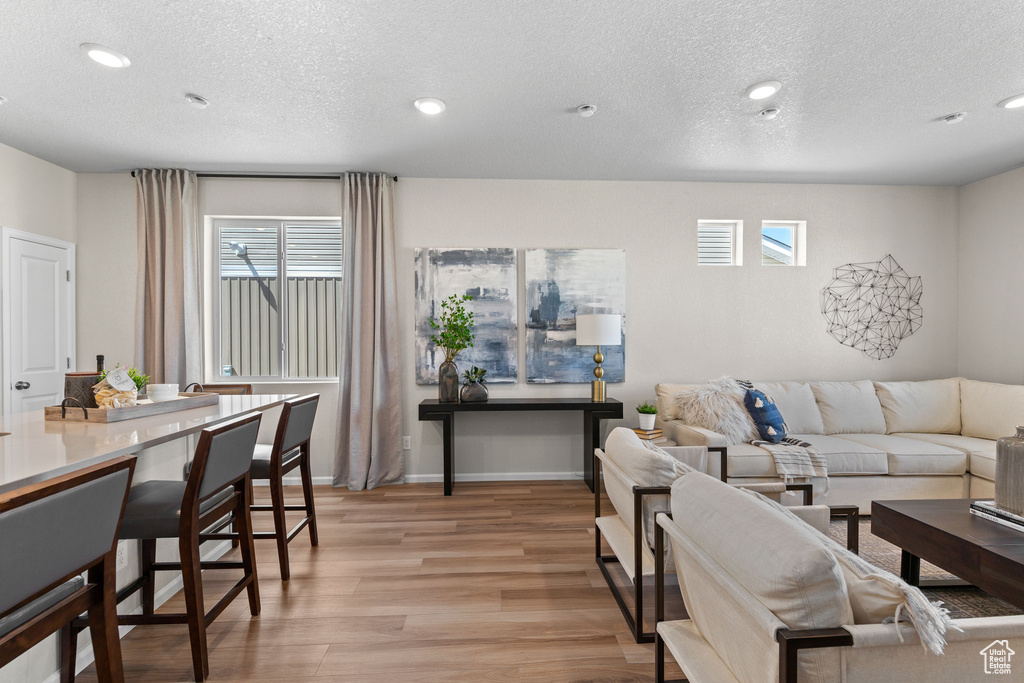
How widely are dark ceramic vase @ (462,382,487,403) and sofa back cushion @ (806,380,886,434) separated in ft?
8.75

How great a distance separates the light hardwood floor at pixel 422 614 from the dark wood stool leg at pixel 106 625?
2.20ft

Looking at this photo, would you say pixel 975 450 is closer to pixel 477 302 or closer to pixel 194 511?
pixel 477 302

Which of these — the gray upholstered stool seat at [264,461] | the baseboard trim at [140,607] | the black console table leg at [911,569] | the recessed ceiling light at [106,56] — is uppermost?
the recessed ceiling light at [106,56]

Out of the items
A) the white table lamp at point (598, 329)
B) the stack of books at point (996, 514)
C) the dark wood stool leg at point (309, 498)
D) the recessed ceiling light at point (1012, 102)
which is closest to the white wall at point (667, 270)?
the white table lamp at point (598, 329)

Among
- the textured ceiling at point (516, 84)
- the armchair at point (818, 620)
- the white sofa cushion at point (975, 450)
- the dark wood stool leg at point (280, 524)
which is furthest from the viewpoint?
the white sofa cushion at point (975, 450)

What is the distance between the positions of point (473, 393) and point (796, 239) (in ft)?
10.5

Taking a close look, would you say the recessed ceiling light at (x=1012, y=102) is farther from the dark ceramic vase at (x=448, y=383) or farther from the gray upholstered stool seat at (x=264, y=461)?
the gray upholstered stool seat at (x=264, y=461)

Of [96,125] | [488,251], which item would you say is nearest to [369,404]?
[488,251]

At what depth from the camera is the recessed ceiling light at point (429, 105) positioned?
111 inches

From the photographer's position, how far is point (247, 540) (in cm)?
212

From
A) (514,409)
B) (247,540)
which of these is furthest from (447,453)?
(247,540)

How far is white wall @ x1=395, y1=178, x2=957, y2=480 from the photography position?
14.1 feet

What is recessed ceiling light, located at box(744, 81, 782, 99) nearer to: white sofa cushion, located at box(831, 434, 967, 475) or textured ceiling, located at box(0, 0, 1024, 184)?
textured ceiling, located at box(0, 0, 1024, 184)

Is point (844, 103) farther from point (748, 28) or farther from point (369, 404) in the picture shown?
point (369, 404)
